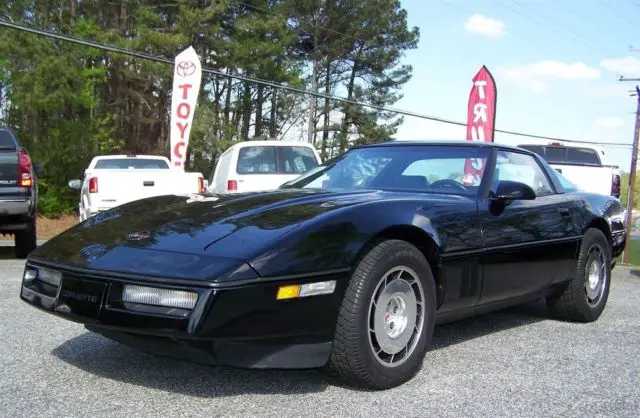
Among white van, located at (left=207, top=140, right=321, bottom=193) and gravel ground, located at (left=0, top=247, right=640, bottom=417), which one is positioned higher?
white van, located at (left=207, top=140, right=321, bottom=193)

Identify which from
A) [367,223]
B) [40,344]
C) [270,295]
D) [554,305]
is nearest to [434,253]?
[367,223]

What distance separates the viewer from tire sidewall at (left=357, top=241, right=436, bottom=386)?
9.91 ft

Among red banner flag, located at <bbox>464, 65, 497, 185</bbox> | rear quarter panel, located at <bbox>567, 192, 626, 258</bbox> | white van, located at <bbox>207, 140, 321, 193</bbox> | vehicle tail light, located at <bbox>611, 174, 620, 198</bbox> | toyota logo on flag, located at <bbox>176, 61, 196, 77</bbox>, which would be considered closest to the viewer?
rear quarter panel, located at <bbox>567, 192, 626, 258</bbox>

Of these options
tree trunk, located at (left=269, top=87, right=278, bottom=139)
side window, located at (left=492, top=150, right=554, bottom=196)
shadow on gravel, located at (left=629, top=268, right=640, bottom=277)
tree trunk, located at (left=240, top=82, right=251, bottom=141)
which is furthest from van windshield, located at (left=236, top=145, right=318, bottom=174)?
tree trunk, located at (left=269, top=87, right=278, bottom=139)

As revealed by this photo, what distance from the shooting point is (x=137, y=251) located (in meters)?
2.97

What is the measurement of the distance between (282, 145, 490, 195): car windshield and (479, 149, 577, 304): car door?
183 mm

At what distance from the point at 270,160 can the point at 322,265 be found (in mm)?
8647

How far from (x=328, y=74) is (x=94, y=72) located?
1693cm

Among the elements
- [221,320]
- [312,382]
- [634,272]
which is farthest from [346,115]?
[221,320]

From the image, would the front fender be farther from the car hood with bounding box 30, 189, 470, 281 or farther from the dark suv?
the dark suv

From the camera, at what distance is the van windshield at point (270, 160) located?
11.3m

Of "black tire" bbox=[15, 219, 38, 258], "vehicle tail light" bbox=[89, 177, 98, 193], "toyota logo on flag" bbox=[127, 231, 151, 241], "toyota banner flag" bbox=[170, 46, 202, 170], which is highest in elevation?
"toyota banner flag" bbox=[170, 46, 202, 170]

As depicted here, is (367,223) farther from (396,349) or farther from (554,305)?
(554,305)

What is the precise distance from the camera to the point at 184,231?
3.13 metres
